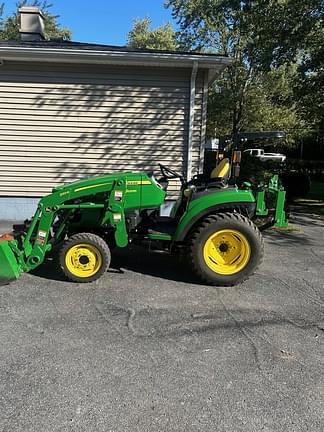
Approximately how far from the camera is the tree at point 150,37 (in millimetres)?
37112

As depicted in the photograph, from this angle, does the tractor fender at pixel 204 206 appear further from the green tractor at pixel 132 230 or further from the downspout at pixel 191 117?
the downspout at pixel 191 117

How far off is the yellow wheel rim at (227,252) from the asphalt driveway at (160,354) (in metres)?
0.27

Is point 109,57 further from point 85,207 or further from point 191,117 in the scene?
point 85,207

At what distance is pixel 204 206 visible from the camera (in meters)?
5.03

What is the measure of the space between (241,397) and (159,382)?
57 centimetres

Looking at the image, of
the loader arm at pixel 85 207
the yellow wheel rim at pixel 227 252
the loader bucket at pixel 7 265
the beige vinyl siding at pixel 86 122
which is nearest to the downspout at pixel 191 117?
the beige vinyl siding at pixel 86 122

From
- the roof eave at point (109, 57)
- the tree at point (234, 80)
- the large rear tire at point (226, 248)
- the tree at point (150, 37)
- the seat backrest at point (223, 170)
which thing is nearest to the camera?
the large rear tire at point (226, 248)

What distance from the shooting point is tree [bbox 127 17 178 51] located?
37.1 meters

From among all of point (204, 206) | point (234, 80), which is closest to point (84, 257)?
point (204, 206)

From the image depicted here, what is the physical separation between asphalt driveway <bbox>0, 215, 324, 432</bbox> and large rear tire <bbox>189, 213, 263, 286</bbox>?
0.18 meters

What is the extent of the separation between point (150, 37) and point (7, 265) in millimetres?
40369

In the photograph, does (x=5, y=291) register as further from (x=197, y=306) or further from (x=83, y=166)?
(x=83, y=166)

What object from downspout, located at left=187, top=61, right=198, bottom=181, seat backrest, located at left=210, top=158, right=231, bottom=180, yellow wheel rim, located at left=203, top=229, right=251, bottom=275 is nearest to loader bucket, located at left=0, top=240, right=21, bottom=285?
yellow wheel rim, located at left=203, top=229, right=251, bottom=275

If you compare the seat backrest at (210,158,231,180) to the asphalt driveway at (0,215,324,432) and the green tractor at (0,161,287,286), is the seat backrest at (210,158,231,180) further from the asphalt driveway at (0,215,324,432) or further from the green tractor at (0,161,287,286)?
the asphalt driveway at (0,215,324,432)
